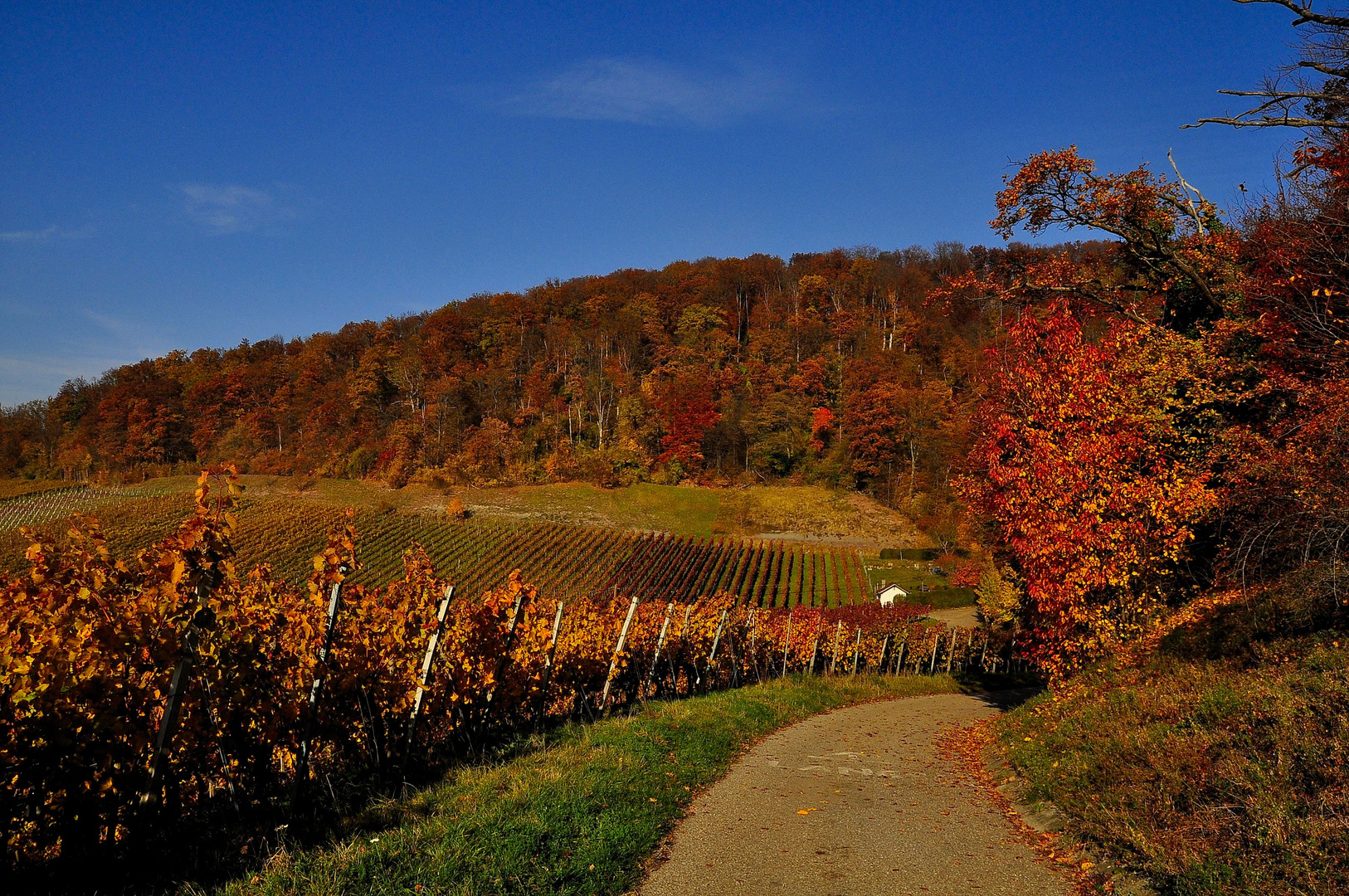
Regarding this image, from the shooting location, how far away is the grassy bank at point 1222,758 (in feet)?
15.2

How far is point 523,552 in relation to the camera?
58250 mm

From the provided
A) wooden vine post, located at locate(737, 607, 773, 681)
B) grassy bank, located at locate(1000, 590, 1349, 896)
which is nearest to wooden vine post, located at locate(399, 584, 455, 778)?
grassy bank, located at locate(1000, 590, 1349, 896)

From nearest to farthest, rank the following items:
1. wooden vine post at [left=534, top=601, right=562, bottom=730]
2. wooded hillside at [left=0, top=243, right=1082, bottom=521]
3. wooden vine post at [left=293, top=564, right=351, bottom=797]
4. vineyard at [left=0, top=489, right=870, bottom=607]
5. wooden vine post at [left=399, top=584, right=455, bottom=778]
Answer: wooden vine post at [left=293, top=564, right=351, bottom=797] < wooden vine post at [left=399, top=584, right=455, bottom=778] < wooden vine post at [left=534, top=601, right=562, bottom=730] < vineyard at [left=0, top=489, right=870, bottom=607] < wooded hillside at [left=0, top=243, right=1082, bottom=521]

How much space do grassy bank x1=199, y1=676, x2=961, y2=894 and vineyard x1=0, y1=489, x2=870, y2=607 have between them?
36832 mm

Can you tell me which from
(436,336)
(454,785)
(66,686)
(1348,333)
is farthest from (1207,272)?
(436,336)

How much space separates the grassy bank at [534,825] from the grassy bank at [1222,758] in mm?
3715

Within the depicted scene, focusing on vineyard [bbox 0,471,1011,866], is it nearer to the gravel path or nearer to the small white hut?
the gravel path

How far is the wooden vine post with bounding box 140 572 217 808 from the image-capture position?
15.9 feet

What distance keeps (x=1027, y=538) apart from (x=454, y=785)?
847 cm

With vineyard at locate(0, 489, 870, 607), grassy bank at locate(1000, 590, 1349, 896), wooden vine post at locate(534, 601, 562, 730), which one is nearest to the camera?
grassy bank at locate(1000, 590, 1349, 896)

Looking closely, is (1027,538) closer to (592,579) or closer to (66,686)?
(66,686)

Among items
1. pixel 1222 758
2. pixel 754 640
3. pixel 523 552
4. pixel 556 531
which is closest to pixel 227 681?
pixel 1222 758

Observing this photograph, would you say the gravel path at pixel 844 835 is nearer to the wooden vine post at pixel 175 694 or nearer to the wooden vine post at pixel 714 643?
the wooden vine post at pixel 175 694

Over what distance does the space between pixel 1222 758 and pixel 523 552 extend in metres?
55.0
